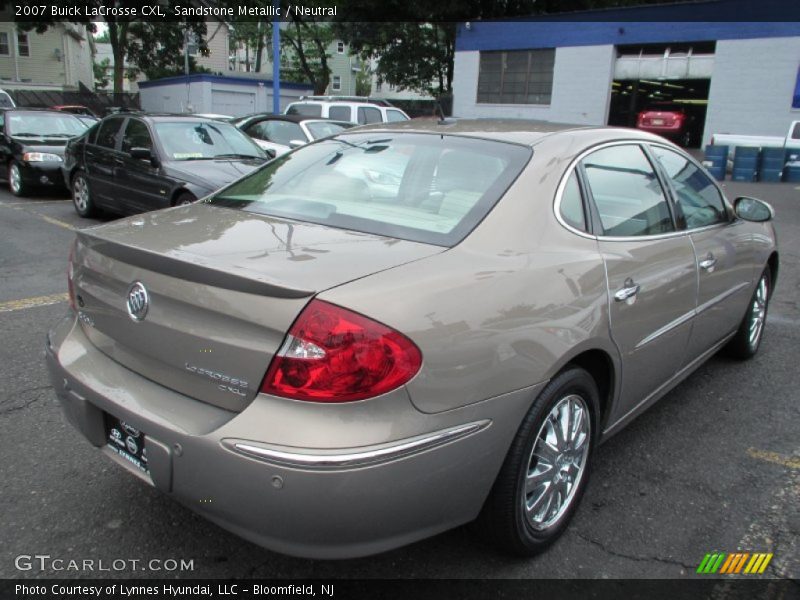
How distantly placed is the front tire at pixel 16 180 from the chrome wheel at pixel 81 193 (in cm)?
193

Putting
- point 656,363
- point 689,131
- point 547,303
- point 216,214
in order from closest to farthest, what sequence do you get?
point 547,303, point 216,214, point 656,363, point 689,131

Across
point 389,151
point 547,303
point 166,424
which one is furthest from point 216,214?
point 547,303

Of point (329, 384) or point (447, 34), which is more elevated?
point (447, 34)

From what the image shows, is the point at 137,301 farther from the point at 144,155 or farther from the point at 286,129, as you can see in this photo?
the point at 286,129

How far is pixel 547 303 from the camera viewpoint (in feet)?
7.55

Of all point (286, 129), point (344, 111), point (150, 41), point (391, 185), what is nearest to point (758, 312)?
point (391, 185)

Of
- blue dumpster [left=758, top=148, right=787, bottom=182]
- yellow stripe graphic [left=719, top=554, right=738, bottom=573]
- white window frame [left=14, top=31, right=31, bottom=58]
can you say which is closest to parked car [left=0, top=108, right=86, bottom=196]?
yellow stripe graphic [left=719, top=554, right=738, bottom=573]

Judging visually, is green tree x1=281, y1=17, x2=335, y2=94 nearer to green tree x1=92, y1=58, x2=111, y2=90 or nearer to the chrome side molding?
green tree x1=92, y1=58, x2=111, y2=90

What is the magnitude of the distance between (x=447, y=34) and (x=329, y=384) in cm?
3627

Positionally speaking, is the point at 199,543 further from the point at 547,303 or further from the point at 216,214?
the point at 547,303

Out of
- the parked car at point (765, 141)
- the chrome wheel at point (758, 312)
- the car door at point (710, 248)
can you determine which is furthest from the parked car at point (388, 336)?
the parked car at point (765, 141)

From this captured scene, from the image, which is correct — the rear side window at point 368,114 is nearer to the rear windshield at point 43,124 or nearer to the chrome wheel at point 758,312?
the rear windshield at point 43,124

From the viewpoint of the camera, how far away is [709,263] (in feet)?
11.4

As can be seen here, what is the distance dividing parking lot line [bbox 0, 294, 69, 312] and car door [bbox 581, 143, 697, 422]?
14.8 feet
